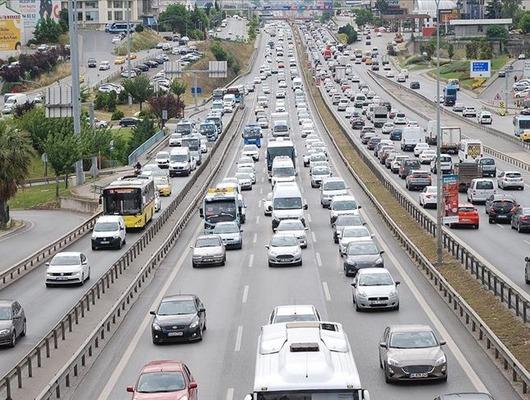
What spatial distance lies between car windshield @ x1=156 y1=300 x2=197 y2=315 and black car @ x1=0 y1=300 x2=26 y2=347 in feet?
13.6

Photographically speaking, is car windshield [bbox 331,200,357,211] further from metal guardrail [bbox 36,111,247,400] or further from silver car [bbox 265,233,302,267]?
silver car [bbox 265,233,302,267]

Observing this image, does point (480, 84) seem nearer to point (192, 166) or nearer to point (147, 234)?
point (192, 166)

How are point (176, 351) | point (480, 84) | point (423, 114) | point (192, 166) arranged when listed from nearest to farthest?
point (176, 351) < point (192, 166) < point (423, 114) < point (480, 84)

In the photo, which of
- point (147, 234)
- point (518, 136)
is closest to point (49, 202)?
point (147, 234)

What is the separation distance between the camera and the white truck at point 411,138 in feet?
326

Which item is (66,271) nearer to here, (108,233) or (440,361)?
(108,233)

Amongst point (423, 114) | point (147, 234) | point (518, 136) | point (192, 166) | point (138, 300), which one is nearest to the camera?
point (138, 300)

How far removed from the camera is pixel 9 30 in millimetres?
187375

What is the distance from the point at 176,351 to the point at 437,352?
8208mm

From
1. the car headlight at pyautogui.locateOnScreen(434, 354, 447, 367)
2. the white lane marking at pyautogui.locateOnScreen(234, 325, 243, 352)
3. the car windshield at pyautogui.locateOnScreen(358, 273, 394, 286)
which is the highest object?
the car headlight at pyautogui.locateOnScreen(434, 354, 447, 367)

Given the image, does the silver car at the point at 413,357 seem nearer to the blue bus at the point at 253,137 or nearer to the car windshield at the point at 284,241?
the car windshield at the point at 284,241

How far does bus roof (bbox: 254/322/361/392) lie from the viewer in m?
19.2

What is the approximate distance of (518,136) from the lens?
352 feet

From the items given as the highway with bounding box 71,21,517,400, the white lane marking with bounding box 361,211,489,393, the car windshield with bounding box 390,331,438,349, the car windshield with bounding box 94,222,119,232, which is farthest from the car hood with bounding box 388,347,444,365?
the car windshield with bounding box 94,222,119,232
